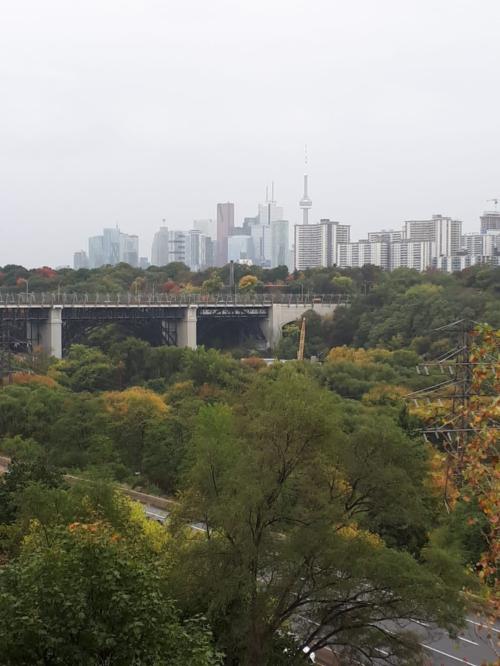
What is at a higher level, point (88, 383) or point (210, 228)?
point (210, 228)

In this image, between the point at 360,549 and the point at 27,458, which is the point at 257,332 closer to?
the point at 27,458

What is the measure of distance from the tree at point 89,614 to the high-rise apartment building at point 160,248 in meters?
145

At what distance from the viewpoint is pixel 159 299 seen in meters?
55.7

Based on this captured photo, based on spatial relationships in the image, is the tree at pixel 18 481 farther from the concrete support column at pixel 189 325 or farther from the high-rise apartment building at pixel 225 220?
the high-rise apartment building at pixel 225 220

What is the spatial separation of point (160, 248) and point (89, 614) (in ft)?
489

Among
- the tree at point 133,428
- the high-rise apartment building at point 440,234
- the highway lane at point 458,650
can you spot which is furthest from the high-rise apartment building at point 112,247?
the highway lane at point 458,650

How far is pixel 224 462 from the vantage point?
12.2 meters

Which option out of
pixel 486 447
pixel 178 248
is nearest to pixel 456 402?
pixel 486 447

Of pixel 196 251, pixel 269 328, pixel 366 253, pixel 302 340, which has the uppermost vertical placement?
pixel 196 251

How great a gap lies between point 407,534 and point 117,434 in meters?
10.8

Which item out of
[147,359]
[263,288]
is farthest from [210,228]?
[147,359]

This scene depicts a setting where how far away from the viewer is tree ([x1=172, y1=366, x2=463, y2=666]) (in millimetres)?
10703

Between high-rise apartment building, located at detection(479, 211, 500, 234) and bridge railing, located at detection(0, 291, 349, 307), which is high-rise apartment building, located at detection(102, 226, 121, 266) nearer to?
high-rise apartment building, located at detection(479, 211, 500, 234)

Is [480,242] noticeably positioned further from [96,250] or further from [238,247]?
[96,250]
